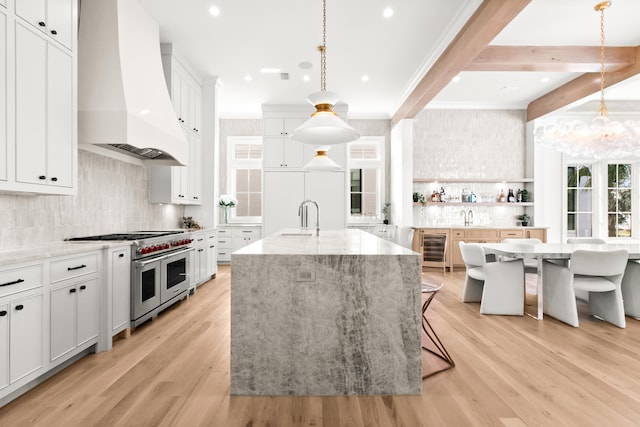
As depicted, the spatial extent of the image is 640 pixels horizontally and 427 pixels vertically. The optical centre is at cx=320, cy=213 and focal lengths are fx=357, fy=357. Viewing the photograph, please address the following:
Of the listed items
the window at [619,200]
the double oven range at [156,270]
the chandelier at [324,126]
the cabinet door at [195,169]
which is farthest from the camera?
the window at [619,200]

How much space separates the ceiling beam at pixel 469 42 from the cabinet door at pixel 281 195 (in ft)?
8.66

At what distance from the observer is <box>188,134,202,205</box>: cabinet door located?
520 centimetres

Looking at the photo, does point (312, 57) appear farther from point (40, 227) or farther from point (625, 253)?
point (625, 253)

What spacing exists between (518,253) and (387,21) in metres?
2.90

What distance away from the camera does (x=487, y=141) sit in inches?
291

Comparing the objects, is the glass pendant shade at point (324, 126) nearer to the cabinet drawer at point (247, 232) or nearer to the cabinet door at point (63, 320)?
the cabinet door at point (63, 320)

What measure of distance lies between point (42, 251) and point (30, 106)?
3.19ft

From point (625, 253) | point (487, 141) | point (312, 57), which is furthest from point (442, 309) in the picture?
point (487, 141)

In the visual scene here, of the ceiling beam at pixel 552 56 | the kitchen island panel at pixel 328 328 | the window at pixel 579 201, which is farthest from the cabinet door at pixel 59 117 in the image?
the window at pixel 579 201

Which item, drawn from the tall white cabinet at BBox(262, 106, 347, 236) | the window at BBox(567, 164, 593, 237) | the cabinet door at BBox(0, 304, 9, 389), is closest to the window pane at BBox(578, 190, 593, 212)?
the window at BBox(567, 164, 593, 237)

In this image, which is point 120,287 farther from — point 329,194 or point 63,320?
point 329,194

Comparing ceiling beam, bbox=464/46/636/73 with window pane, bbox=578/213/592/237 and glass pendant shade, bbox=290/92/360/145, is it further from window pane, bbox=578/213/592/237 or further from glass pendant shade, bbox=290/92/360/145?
window pane, bbox=578/213/592/237

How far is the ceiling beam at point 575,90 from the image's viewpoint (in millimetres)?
4836

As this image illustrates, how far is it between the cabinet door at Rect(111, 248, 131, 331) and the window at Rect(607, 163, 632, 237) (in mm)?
8556
